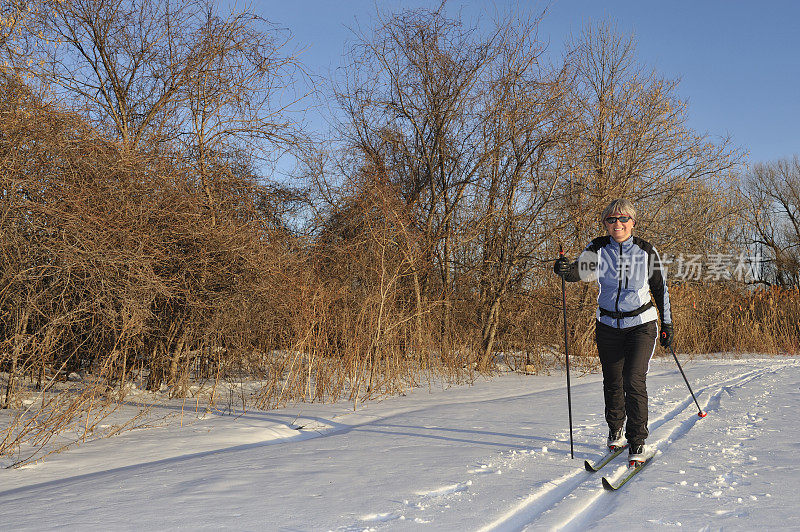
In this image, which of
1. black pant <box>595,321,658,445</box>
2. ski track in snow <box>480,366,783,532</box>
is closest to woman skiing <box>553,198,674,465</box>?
black pant <box>595,321,658,445</box>

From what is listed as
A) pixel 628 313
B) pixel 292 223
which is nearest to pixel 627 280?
pixel 628 313

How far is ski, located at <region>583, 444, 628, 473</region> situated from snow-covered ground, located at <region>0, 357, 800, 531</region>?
0.06 m

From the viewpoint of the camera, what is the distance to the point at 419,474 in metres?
4.32

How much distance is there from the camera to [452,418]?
22.3ft

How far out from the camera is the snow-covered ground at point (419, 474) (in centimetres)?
336

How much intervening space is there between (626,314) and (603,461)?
3.76 ft

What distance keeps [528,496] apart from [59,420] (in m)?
4.06

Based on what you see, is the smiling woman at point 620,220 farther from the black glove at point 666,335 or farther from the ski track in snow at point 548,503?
the ski track in snow at point 548,503

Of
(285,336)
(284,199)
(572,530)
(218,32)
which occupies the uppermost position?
(218,32)

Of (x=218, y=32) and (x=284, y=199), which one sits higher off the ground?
(x=218, y=32)

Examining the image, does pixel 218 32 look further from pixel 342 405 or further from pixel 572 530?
pixel 572 530

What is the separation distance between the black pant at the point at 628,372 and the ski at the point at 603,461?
16 centimetres

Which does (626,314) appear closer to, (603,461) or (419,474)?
(603,461)

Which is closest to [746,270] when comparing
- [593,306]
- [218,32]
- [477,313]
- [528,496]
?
[593,306]
